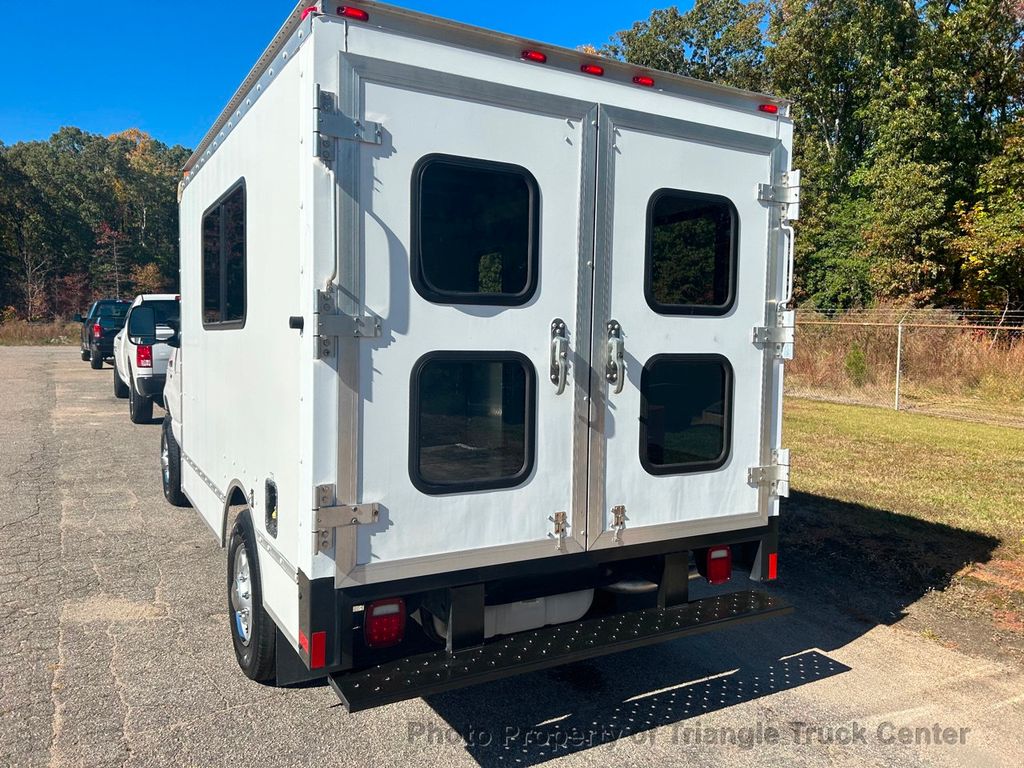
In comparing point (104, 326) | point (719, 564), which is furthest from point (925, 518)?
point (104, 326)

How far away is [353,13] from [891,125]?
2343 centimetres

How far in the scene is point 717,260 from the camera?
3.75m

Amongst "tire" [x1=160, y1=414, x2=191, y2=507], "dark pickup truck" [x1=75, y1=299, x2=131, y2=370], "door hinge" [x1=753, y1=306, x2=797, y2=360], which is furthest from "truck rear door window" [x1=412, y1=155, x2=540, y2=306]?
"dark pickup truck" [x1=75, y1=299, x2=131, y2=370]

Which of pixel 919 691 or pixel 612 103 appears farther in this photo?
pixel 919 691

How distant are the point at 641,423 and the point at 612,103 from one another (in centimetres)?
138

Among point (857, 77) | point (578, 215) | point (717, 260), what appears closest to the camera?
point (578, 215)

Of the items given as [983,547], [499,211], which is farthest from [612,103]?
[983,547]

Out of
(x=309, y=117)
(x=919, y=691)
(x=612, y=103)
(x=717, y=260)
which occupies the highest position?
(x=612, y=103)

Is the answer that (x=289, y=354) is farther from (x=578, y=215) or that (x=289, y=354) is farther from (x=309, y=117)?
(x=578, y=215)

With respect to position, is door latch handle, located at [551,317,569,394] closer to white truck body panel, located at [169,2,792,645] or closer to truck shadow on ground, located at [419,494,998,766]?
white truck body panel, located at [169,2,792,645]

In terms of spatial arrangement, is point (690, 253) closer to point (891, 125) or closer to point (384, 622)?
point (384, 622)

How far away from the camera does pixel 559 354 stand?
10.6ft

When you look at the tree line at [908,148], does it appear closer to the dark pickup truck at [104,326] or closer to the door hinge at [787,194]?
the door hinge at [787,194]

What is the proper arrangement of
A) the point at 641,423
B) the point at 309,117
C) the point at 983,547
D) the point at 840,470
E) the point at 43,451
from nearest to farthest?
the point at 309,117
the point at 641,423
the point at 983,547
the point at 840,470
the point at 43,451
